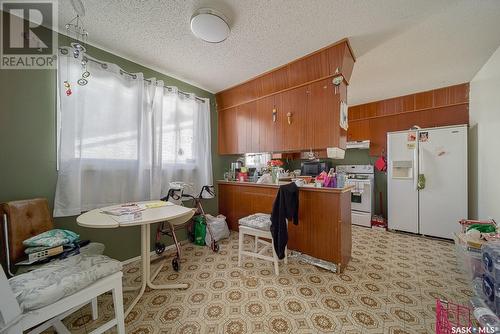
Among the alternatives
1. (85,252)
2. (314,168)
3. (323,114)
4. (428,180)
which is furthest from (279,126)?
(428,180)

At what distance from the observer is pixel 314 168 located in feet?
13.0

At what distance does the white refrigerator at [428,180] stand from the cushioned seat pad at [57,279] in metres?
4.21

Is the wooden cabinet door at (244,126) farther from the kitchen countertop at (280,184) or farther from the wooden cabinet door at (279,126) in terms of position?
the kitchen countertop at (280,184)

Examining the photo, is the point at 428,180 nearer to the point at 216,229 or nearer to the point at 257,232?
the point at 257,232

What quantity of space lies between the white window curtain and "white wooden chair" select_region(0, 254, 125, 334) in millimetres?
947

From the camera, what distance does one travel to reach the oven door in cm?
361

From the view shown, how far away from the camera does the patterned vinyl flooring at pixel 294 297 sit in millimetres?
1357

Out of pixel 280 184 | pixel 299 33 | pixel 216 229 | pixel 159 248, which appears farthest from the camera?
pixel 216 229

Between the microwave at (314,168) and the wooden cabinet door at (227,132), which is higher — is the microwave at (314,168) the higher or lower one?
the lower one

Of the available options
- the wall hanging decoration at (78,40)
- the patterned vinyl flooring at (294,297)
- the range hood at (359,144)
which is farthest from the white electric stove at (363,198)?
the wall hanging decoration at (78,40)

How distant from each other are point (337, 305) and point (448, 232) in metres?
2.76

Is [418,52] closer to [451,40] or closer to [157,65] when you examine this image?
[451,40]

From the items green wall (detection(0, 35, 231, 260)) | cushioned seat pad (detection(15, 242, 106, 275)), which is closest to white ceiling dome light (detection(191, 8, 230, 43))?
green wall (detection(0, 35, 231, 260))

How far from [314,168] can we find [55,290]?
395cm
